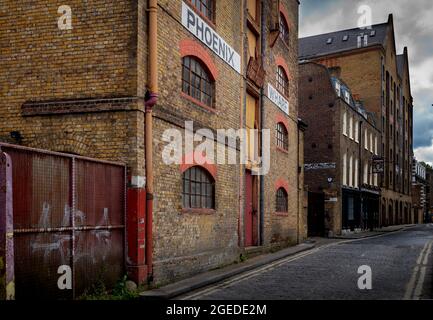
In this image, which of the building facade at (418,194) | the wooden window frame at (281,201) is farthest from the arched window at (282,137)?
the building facade at (418,194)

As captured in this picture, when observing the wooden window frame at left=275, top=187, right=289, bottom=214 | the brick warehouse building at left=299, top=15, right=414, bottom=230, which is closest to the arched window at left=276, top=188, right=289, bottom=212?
the wooden window frame at left=275, top=187, right=289, bottom=214

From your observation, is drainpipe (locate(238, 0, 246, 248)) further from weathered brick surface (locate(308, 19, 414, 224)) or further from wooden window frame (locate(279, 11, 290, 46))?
weathered brick surface (locate(308, 19, 414, 224))

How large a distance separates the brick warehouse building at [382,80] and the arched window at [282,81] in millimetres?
Answer: 19335

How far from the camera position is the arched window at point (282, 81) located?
18781mm

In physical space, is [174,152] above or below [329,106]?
below

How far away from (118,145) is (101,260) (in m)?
2.14

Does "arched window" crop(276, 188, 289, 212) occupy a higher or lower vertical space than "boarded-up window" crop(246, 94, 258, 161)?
lower

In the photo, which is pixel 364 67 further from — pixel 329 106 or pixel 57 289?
pixel 57 289

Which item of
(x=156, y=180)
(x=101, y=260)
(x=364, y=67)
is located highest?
(x=364, y=67)

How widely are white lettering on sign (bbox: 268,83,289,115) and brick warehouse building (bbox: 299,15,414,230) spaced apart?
65.1 feet

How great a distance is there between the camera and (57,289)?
7.35 meters

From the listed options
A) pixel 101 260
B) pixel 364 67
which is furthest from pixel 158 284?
pixel 364 67

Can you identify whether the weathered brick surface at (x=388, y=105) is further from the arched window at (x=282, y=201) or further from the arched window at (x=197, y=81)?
the arched window at (x=197, y=81)

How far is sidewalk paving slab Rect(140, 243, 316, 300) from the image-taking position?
8547mm
